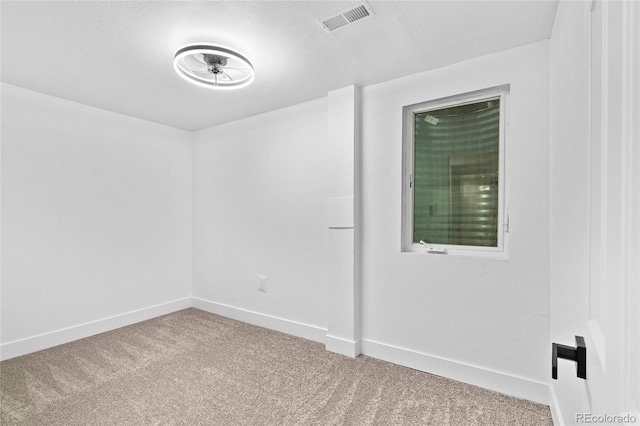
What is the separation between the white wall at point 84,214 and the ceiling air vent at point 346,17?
278cm

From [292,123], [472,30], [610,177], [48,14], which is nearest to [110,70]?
[48,14]

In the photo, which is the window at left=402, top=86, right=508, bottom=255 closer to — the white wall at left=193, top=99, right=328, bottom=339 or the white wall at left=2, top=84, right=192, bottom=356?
the white wall at left=193, top=99, right=328, bottom=339

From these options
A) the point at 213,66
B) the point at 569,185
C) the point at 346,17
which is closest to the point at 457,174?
the point at 569,185

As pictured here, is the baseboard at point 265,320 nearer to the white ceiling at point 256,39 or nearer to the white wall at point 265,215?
the white wall at point 265,215

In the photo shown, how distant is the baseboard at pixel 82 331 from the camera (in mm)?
→ 2756

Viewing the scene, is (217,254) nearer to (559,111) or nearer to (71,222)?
(71,222)

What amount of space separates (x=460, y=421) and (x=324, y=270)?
1603mm

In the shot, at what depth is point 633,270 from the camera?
48cm

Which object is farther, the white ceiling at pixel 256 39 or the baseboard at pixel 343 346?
the baseboard at pixel 343 346

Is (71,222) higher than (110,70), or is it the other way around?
(110,70)

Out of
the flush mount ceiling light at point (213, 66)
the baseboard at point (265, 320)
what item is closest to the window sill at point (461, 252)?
the baseboard at point (265, 320)

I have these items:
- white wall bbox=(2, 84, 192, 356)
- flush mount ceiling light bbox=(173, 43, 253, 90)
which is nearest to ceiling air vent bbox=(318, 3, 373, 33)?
flush mount ceiling light bbox=(173, 43, 253, 90)

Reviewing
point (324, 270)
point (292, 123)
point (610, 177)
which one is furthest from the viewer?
point (292, 123)

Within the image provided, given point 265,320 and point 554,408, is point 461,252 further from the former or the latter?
point 265,320
